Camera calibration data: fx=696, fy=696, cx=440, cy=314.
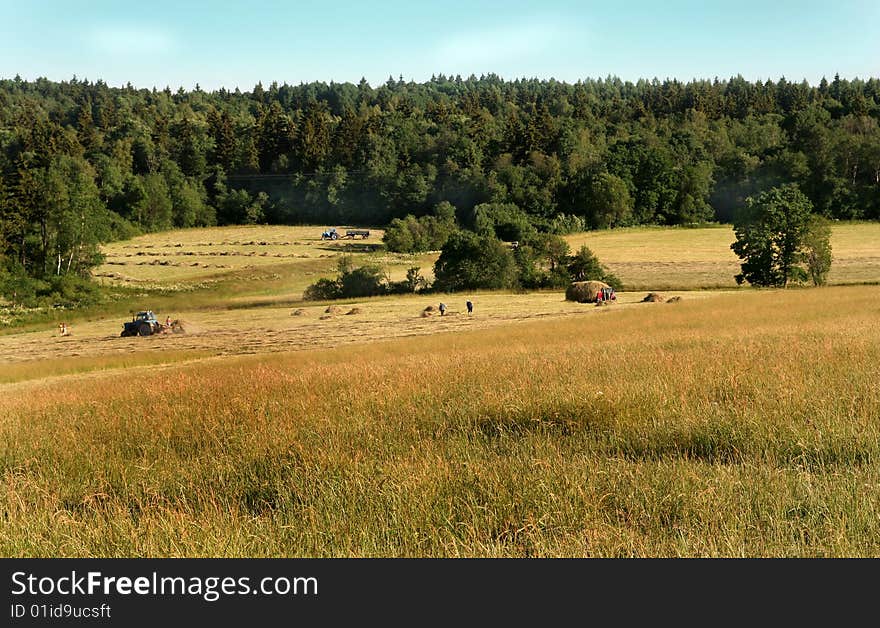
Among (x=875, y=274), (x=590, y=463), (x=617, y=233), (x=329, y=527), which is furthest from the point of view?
(x=617, y=233)

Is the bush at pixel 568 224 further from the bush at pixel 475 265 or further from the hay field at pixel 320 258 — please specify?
the bush at pixel 475 265

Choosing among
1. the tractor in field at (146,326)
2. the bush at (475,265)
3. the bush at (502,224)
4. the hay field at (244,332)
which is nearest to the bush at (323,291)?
the hay field at (244,332)

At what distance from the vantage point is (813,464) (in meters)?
7.08

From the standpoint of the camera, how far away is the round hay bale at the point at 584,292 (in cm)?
5362

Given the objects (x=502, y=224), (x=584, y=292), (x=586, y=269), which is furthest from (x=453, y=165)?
(x=584, y=292)

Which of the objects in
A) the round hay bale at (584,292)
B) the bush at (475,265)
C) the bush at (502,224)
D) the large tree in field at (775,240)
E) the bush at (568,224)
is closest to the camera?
the round hay bale at (584,292)

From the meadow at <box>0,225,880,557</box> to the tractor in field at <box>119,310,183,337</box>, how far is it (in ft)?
57.5

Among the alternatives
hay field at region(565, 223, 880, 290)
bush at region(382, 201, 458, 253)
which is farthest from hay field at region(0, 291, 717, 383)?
bush at region(382, 201, 458, 253)

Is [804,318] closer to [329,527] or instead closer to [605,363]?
[605,363]

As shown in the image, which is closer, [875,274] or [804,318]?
[804,318]

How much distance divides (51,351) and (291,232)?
67.8m

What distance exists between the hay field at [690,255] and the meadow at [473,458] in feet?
170

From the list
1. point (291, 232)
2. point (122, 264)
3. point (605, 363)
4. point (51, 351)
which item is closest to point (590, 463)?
point (605, 363)

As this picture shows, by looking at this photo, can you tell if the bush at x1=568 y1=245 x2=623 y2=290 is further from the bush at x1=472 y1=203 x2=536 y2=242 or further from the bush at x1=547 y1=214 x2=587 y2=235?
the bush at x1=547 y1=214 x2=587 y2=235
